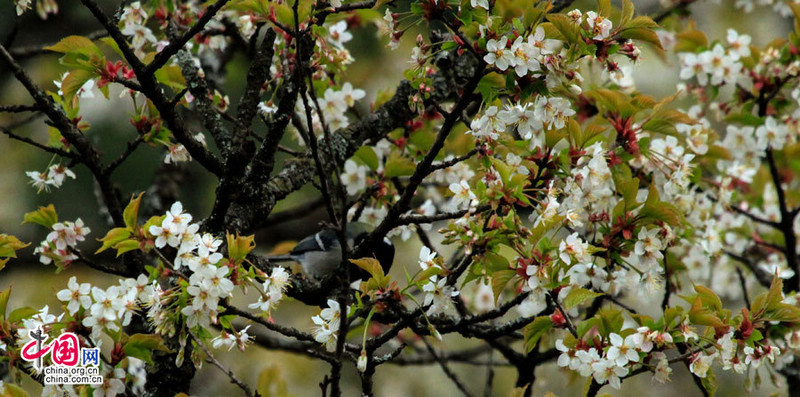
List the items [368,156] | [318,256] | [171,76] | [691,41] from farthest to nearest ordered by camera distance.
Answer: [318,256], [691,41], [368,156], [171,76]

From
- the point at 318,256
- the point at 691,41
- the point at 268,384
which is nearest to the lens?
the point at 268,384

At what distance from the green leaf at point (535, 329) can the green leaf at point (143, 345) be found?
108cm

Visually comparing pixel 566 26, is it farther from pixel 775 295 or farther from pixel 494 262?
pixel 775 295

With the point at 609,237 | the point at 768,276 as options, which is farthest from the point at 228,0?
the point at 768,276

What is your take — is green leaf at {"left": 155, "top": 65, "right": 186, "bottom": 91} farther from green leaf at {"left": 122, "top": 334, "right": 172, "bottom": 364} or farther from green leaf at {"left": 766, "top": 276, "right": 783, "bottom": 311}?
green leaf at {"left": 766, "top": 276, "right": 783, "bottom": 311}

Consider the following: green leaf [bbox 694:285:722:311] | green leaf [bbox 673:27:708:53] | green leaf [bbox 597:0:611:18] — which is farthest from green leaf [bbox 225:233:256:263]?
green leaf [bbox 673:27:708:53]

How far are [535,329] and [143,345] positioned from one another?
116 cm

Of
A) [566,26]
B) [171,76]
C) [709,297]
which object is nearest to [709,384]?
[709,297]

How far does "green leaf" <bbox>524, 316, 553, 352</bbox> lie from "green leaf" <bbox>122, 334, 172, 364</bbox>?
1.08 meters

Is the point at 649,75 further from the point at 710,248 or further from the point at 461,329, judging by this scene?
the point at 461,329

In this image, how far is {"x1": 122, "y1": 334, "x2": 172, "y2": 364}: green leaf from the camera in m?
1.97

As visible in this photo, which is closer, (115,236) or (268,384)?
(115,236)

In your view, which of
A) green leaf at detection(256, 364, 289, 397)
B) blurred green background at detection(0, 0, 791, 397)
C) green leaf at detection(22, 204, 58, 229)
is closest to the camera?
green leaf at detection(22, 204, 58, 229)

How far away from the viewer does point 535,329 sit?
88.7 inches
